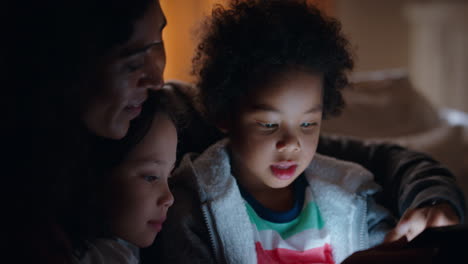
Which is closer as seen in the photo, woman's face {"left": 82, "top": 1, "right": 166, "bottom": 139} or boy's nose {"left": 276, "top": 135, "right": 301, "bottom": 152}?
woman's face {"left": 82, "top": 1, "right": 166, "bottom": 139}

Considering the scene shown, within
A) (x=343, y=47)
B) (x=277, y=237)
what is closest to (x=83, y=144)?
(x=277, y=237)

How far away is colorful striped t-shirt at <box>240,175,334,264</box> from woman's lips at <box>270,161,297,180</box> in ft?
0.34

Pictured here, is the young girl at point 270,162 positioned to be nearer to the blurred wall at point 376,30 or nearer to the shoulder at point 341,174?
the shoulder at point 341,174

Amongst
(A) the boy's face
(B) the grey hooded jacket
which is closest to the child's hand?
(B) the grey hooded jacket

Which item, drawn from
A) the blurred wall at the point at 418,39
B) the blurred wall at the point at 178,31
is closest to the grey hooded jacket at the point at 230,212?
the blurred wall at the point at 178,31

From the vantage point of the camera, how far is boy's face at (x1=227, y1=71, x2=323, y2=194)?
0.84m

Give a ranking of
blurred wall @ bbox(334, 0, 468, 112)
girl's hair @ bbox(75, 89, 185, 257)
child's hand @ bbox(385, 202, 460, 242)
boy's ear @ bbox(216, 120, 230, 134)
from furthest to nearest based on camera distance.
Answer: blurred wall @ bbox(334, 0, 468, 112), boy's ear @ bbox(216, 120, 230, 134), child's hand @ bbox(385, 202, 460, 242), girl's hair @ bbox(75, 89, 185, 257)

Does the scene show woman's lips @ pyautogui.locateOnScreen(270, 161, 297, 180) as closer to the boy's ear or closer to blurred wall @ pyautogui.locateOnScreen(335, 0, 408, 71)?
the boy's ear

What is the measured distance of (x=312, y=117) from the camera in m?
0.85

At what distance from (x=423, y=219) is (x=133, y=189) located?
0.51 m

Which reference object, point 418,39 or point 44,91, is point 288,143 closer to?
point 44,91

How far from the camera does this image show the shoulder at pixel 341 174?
957 millimetres

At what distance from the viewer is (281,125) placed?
84 centimetres

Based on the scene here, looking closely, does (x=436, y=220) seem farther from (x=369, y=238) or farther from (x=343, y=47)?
(x=343, y=47)
